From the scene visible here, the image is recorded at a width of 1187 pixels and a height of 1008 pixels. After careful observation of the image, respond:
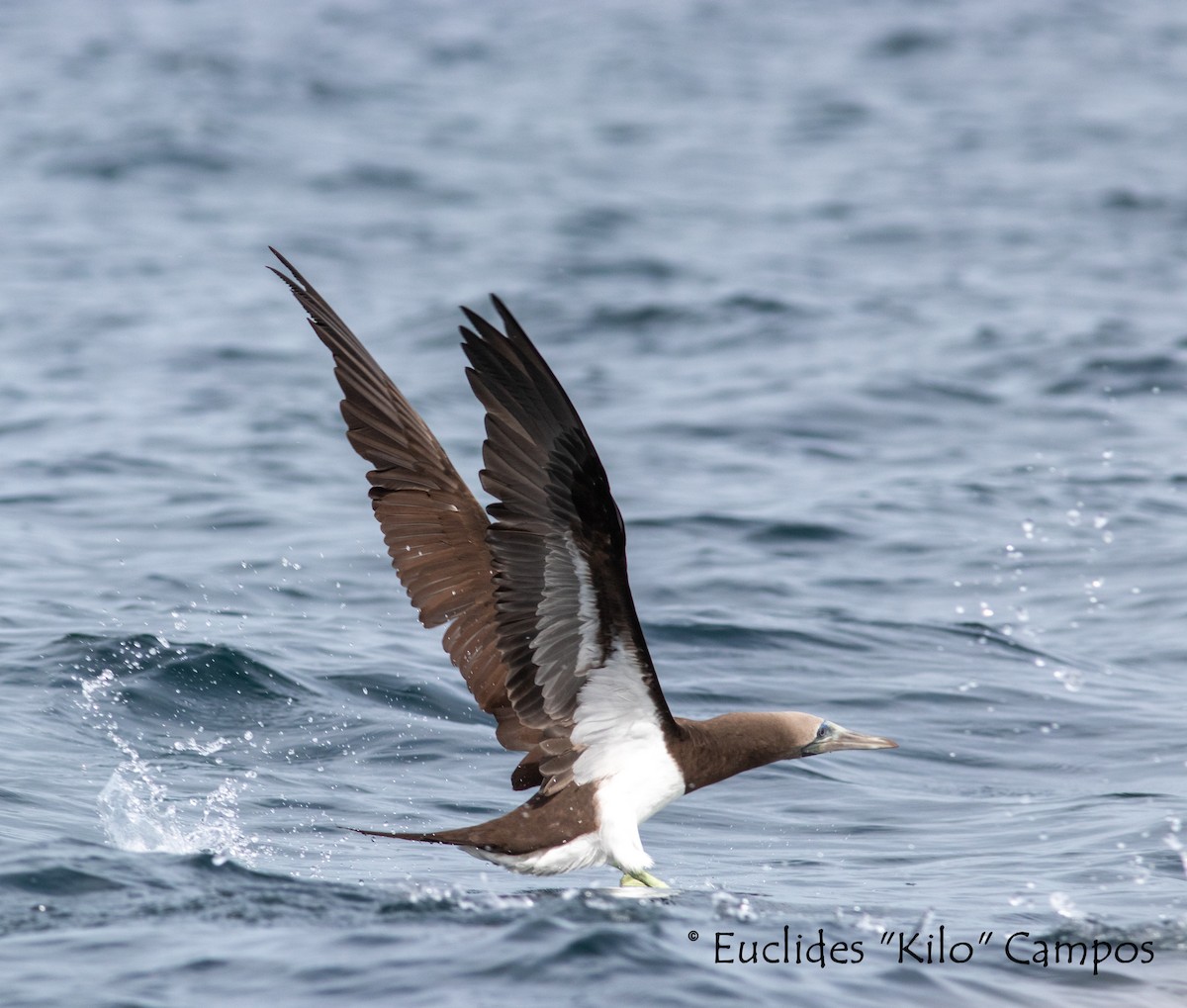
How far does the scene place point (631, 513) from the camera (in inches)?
510

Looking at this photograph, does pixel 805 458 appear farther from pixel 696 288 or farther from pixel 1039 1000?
pixel 1039 1000

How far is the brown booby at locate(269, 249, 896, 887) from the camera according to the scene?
19.7ft

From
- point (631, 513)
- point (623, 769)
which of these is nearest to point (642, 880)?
point (623, 769)

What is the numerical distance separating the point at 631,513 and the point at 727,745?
616 cm

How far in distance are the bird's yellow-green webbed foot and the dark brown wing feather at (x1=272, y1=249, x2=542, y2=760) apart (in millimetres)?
938

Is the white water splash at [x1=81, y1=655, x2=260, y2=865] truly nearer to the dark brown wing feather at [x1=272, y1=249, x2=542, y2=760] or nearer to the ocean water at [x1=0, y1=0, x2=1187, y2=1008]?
the ocean water at [x1=0, y1=0, x2=1187, y2=1008]

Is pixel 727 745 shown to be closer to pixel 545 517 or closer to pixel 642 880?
pixel 642 880

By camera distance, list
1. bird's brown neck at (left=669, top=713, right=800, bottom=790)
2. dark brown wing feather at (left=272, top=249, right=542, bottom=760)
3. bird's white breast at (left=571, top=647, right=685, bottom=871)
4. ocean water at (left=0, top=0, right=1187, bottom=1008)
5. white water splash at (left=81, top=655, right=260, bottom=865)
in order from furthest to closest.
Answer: dark brown wing feather at (left=272, top=249, right=542, bottom=760) < white water splash at (left=81, top=655, right=260, bottom=865) < bird's brown neck at (left=669, top=713, right=800, bottom=790) < bird's white breast at (left=571, top=647, right=685, bottom=871) < ocean water at (left=0, top=0, right=1187, bottom=1008)

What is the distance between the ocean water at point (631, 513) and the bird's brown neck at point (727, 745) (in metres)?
0.48

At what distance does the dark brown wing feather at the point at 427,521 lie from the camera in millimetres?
7402

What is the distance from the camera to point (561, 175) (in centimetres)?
2570

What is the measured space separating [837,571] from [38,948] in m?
7.26

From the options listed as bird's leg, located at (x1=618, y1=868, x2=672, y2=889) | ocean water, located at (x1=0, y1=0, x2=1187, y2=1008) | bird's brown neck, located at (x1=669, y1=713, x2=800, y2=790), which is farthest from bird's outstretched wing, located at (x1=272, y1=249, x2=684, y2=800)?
ocean water, located at (x1=0, y1=0, x2=1187, y2=1008)

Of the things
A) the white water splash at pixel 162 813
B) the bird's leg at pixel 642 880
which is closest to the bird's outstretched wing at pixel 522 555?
the bird's leg at pixel 642 880
